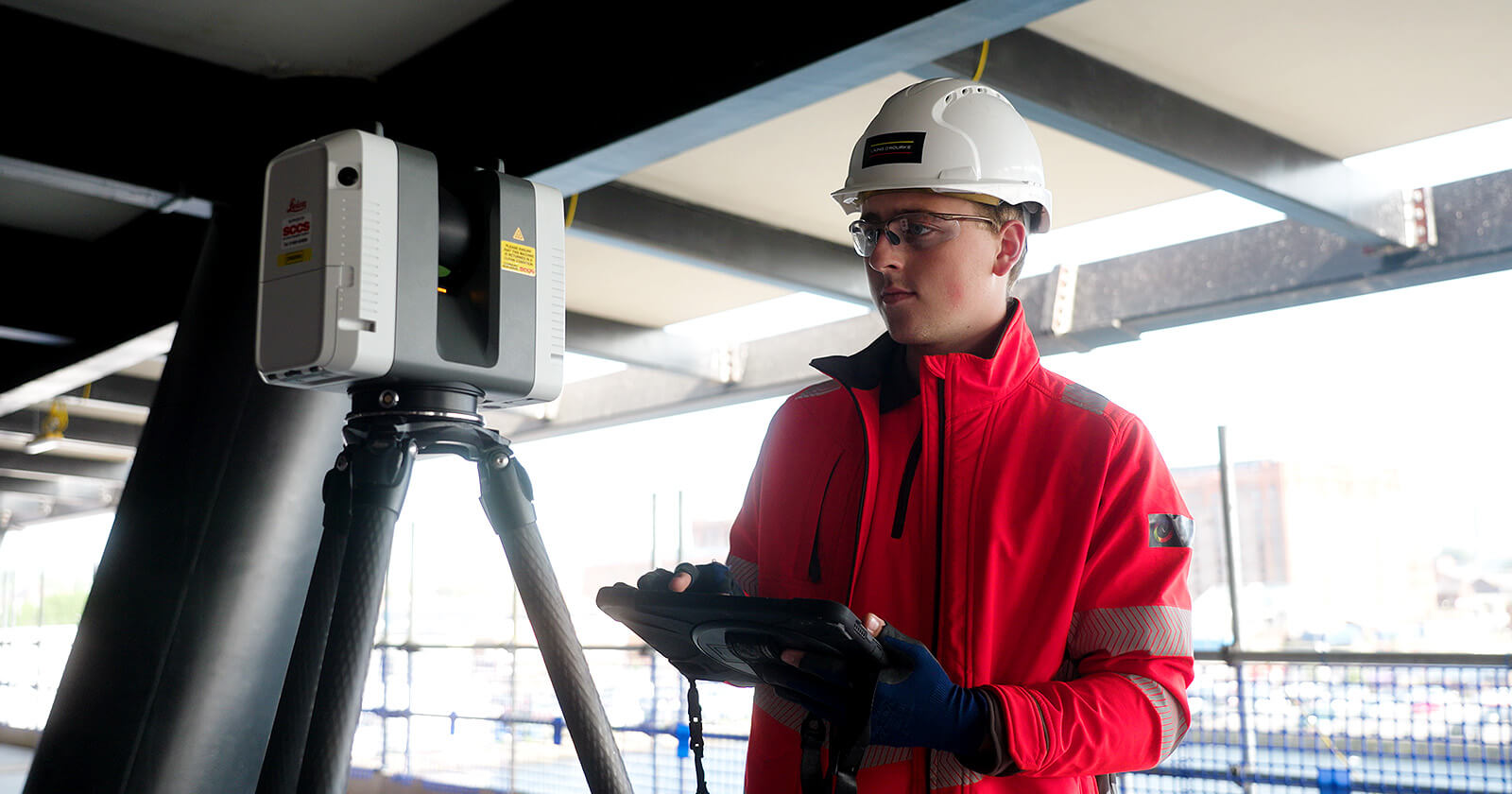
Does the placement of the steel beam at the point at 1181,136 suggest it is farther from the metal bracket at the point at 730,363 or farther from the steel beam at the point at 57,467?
the steel beam at the point at 57,467

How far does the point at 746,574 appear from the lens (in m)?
1.76

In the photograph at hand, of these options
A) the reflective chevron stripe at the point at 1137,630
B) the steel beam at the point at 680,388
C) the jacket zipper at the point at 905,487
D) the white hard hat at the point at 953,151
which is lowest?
the reflective chevron stripe at the point at 1137,630

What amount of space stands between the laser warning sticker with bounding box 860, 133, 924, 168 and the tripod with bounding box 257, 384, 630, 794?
0.67 meters

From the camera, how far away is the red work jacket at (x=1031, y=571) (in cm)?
134

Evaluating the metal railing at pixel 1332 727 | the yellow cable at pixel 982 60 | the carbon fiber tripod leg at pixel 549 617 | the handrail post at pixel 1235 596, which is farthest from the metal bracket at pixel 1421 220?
the carbon fiber tripod leg at pixel 549 617

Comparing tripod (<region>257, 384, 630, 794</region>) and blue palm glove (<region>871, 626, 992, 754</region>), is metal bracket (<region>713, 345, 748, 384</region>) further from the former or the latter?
blue palm glove (<region>871, 626, 992, 754</region>)

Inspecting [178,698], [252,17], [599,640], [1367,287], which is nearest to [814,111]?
[252,17]

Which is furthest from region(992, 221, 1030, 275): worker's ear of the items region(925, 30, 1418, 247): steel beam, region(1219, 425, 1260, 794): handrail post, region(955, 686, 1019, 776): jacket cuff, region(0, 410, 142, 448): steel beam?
region(0, 410, 142, 448): steel beam

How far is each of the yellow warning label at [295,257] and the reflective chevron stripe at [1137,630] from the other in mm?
1069

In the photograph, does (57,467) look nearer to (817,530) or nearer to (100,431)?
(100,431)

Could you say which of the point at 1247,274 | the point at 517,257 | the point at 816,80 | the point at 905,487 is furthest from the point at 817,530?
the point at 1247,274

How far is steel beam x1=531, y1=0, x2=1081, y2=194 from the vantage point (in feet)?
7.88

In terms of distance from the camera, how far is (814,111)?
4.07 meters

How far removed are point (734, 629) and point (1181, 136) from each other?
3.05 meters
